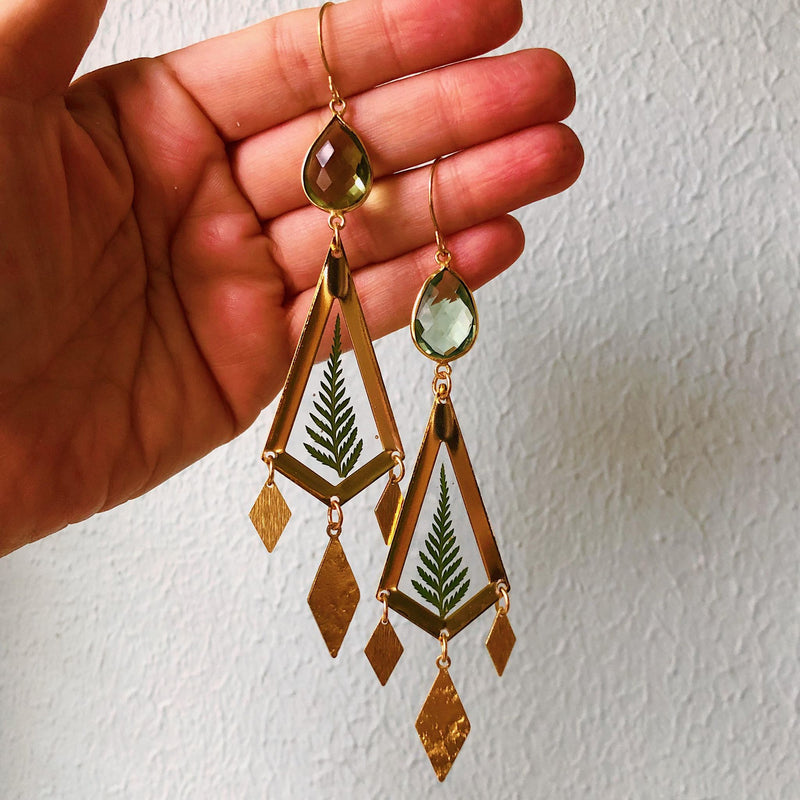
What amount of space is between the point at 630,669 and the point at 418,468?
0.29m

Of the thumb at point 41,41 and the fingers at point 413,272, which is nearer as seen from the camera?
the thumb at point 41,41

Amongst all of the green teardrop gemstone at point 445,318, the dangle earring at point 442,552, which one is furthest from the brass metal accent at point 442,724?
the green teardrop gemstone at point 445,318

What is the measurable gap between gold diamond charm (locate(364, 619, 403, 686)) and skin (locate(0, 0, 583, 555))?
0.24m

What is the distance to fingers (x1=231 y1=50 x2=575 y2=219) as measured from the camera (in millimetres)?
809

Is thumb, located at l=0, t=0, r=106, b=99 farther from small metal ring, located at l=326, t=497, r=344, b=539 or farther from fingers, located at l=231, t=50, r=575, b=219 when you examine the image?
small metal ring, located at l=326, t=497, r=344, b=539

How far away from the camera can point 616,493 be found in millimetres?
937

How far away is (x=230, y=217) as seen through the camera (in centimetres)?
88

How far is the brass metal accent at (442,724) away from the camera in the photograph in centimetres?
81

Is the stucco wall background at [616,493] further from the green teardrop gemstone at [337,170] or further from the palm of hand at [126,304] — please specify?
the green teardrop gemstone at [337,170]

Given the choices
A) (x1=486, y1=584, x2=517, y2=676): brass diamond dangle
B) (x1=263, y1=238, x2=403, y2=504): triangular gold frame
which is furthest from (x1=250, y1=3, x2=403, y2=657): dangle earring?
(x1=486, y1=584, x2=517, y2=676): brass diamond dangle

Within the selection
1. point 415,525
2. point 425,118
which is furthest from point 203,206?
point 415,525

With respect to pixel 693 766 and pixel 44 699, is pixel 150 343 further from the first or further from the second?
pixel 693 766

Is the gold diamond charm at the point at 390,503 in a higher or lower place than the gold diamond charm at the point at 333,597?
higher

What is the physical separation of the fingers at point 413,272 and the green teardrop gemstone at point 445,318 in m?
0.03
